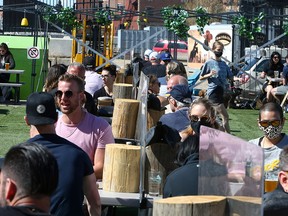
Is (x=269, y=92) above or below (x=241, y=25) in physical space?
below

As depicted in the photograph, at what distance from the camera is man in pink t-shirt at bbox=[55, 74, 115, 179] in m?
7.72

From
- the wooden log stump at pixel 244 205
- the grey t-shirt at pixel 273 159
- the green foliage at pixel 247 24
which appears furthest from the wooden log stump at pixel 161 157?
the green foliage at pixel 247 24

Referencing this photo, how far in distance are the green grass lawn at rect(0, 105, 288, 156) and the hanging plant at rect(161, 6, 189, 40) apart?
2.53m

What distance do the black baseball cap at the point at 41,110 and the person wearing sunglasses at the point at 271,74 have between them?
18.2 meters

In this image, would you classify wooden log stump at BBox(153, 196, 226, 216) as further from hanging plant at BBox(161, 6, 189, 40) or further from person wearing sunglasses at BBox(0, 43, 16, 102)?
hanging plant at BBox(161, 6, 189, 40)

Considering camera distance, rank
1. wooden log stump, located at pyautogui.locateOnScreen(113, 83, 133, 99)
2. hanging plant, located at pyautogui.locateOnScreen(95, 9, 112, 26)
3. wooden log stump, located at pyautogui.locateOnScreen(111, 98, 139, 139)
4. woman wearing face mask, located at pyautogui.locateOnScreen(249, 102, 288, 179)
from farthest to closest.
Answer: hanging plant, located at pyautogui.locateOnScreen(95, 9, 112, 26) < wooden log stump, located at pyautogui.locateOnScreen(113, 83, 133, 99) < wooden log stump, located at pyautogui.locateOnScreen(111, 98, 139, 139) < woman wearing face mask, located at pyautogui.locateOnScreen(249, 102, 288, 179)

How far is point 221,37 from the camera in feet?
134

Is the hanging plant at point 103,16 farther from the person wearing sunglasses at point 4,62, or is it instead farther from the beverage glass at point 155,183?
the beverage glass at point 155,183

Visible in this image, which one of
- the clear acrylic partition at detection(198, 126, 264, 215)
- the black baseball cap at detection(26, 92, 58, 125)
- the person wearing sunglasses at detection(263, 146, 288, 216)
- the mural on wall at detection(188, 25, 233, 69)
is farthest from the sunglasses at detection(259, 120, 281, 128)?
the mural on wall at detection(188, 25, 233, 69)

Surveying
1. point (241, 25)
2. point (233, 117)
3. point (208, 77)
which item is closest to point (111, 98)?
point (208, 77)

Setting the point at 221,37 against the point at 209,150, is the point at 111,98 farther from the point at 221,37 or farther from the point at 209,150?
the point at 221,37

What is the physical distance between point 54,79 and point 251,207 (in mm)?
6333

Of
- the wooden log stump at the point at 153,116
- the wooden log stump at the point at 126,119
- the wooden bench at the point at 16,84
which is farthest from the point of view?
the wooden bench at the point at 16,84

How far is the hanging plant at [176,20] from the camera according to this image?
83.1ft
